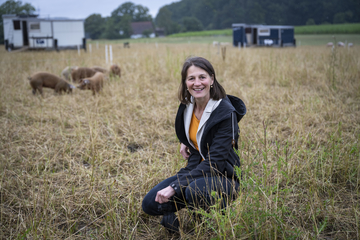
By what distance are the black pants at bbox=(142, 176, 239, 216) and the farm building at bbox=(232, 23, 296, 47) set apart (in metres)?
26.1

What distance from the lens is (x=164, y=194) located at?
1.91 meters

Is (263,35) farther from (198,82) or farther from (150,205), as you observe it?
(150,205)

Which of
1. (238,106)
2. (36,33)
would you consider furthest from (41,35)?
(238,106)

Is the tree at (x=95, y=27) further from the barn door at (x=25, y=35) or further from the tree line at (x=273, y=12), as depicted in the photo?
the tree line at (x=273, y=12)

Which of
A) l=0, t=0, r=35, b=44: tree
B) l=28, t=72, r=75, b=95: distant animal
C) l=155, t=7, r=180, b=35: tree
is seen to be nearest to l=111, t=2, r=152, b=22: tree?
l=155, t=7, r=180, b=35: tree

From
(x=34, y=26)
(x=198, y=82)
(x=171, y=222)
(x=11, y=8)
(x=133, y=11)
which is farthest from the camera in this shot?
(x=133, y=11)

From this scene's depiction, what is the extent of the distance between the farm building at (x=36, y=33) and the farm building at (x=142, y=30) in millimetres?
42951

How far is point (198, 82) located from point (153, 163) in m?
1.41

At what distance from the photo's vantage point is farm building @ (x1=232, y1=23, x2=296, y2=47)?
26984mm

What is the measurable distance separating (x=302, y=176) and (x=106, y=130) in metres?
2.87

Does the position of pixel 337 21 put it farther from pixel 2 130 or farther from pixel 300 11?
pixel 2 130

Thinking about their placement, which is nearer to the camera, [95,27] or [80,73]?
[80,73]

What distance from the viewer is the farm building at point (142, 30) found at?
218 feet

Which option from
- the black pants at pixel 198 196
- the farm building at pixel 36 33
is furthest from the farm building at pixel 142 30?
the black pants at pixel 198 196
